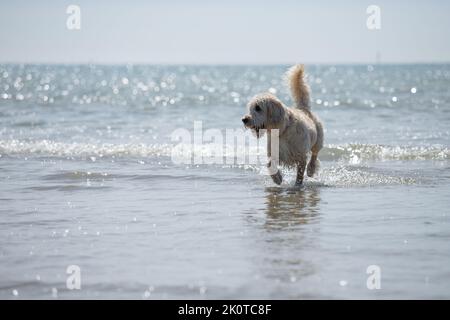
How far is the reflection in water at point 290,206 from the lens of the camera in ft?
24.3

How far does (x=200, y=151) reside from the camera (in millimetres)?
13930

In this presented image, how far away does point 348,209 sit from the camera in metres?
7.96

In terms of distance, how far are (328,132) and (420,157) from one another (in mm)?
4706

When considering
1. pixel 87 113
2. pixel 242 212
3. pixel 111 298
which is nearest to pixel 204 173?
pixel 242 212

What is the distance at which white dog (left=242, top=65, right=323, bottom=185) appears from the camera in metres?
9.05

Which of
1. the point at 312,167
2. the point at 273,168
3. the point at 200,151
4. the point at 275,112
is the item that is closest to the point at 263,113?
the point at 275,112

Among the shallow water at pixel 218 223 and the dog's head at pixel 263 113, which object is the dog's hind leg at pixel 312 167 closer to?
the shallow water at pixel 218 223

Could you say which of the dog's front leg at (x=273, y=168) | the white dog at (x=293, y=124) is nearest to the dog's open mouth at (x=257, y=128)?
the white dog at (x=293, y=124)

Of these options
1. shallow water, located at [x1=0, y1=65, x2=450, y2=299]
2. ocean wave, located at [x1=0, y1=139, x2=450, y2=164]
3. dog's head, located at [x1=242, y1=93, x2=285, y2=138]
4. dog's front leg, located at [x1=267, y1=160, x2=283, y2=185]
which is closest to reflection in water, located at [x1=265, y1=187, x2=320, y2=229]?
shallow water, located at [x1=0, y1=65, x2=450, y2=299]

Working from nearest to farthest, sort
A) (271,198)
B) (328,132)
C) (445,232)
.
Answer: (445,232) → (271,198) → (328,132)

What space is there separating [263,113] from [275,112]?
6.2 inches
